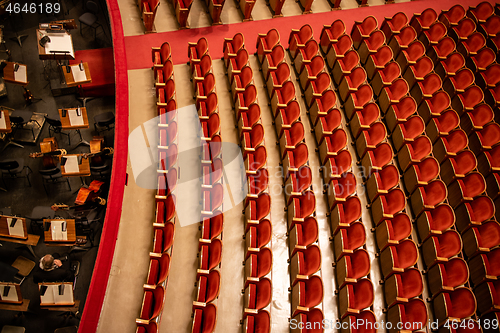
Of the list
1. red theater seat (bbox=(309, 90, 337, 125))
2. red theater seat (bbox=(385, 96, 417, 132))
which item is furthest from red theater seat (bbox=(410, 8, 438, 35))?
red theater seat (bbox=(309, 90, 337, 125))

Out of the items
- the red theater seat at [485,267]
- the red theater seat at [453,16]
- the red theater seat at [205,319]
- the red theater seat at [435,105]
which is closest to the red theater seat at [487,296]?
the red theater seat at [485,267]

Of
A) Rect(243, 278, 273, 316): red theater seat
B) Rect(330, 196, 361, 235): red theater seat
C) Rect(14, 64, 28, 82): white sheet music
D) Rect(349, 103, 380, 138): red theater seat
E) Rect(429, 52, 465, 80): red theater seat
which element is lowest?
Rect(243, 278, 273, 316): red theater seat

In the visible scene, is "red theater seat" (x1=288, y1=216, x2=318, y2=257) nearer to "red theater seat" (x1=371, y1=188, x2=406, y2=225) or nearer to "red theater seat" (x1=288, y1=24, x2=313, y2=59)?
"red theater seat" (x1=371, y1=188, x2=406, y2=225)

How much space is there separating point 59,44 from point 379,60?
3.33 feet

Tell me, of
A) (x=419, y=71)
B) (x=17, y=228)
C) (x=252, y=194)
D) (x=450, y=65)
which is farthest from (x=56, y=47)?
(x=450, y=65)

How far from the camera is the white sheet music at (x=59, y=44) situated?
1207 mm

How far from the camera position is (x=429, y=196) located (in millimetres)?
933

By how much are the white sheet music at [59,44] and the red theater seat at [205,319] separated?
904 millimetres

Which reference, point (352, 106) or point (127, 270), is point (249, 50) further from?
point (127, 270)

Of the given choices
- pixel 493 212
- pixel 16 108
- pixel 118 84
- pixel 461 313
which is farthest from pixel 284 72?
pixel 16 108

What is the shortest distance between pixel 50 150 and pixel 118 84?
0.27m

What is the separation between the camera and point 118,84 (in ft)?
3.72

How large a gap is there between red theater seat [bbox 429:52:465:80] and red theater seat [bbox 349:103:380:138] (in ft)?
1.03

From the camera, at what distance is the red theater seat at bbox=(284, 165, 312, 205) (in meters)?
0.94
